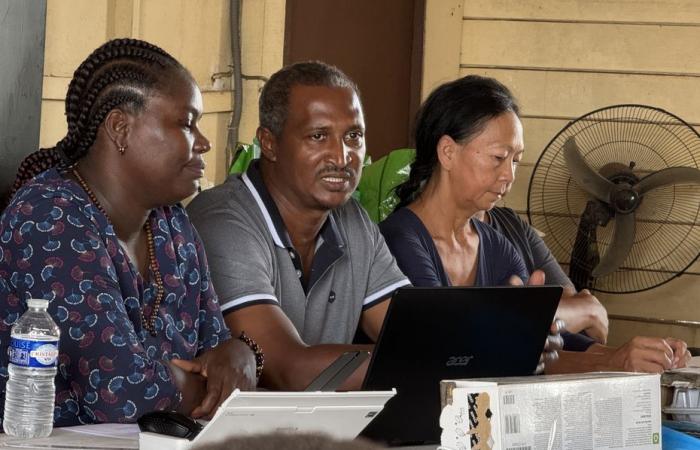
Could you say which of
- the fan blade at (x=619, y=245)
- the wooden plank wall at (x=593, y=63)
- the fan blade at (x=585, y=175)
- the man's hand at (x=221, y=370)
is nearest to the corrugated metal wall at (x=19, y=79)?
the man's hand at (x=221, y=370)

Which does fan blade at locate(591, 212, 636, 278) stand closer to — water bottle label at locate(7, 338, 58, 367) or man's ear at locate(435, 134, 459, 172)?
man's ear at locate(435, 134, 459, 172)

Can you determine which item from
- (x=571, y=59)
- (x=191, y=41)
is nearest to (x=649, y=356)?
(x=191, y=41)

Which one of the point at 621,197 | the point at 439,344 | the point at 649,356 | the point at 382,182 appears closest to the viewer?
the point at 439,344

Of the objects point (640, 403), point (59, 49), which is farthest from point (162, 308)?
point (59, 49)

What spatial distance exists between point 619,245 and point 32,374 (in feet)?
12.0

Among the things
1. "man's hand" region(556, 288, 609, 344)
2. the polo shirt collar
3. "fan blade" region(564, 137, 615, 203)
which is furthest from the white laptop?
"fan blade" region(564, 137, 615, 203)

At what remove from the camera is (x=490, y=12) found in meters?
5.59

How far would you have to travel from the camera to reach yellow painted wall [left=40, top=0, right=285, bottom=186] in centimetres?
358

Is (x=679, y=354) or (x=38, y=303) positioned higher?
(x=38, y=303)

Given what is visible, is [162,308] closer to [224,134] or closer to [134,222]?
[134,222]

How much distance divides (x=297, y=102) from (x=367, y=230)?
1.25 feet

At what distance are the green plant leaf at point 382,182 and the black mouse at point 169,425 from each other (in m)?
2.26

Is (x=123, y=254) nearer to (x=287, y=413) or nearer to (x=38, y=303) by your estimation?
(x=38, y=303)

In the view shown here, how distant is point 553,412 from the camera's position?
1.76 m
